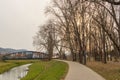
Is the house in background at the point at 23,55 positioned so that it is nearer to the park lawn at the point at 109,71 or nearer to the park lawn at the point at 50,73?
the park lawn at the point at 50,73

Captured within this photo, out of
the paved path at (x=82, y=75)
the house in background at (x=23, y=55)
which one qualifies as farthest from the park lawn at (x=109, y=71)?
the house in background at (x=23, y=55)

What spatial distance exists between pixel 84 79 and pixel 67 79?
1.20 m

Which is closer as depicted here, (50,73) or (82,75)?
(82,75)

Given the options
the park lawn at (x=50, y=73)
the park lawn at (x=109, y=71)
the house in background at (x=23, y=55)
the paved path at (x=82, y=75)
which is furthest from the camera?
the house in background at (x=23, y=55)

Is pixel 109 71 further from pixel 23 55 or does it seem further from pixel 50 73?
pixel 23 55

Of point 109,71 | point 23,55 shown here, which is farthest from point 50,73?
point 23,55

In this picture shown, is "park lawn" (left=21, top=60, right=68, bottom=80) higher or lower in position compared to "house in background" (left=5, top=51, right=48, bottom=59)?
lower

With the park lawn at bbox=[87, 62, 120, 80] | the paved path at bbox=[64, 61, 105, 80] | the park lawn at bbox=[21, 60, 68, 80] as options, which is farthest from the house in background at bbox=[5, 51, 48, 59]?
the paved path at bbox=[64, 61, 105, 80]

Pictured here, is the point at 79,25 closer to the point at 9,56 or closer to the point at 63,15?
the point at 63,15

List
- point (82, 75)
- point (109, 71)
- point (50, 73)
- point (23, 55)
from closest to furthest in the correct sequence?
point (82, 75) < point (109, 71) < point (50, 73) < point (23, 55)

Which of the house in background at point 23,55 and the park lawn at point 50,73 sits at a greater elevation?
the house in background at point 23,55

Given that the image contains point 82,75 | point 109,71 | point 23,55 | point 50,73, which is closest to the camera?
point 82,75

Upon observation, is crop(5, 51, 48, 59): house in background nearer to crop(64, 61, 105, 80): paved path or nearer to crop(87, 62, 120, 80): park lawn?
crop(87, 62, 120, 80): park lawn

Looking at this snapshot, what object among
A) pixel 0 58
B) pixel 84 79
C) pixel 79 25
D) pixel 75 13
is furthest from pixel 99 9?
Result: pixel 0 58
